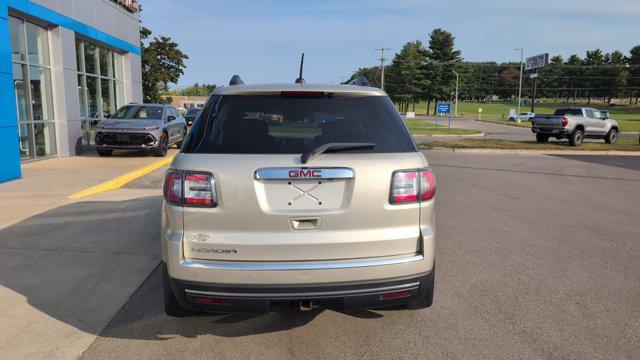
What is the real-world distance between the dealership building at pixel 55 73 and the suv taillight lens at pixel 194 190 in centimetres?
848

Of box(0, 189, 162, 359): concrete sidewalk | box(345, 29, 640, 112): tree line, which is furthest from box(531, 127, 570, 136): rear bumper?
box(345, 29, 640, 112): tree line

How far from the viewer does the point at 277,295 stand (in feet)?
9.39

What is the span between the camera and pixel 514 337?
343 centimetres

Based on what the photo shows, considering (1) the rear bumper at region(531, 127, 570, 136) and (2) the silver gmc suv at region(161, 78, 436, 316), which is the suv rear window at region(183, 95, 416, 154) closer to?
(2) the silver gmc suv at region(161, 78, 436, 316)

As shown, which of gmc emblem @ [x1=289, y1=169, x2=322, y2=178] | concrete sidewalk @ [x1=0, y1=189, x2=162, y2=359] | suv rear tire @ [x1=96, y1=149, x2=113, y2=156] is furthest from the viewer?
suv rear tire @ [x1=96, y1=149, x2=113, y2=156]

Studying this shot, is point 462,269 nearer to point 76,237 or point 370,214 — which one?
point 370,214

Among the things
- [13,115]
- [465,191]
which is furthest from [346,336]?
[13,115]

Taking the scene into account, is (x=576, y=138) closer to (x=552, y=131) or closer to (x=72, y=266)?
(x=552, y=131)

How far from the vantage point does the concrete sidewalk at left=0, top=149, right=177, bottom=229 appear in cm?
737

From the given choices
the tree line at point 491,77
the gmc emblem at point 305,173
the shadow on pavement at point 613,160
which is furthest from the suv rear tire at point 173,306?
the tree line at point 491,77

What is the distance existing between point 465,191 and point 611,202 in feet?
8.20

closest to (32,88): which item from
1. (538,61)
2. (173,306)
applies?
(173,306)

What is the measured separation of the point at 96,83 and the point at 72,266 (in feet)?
45.2

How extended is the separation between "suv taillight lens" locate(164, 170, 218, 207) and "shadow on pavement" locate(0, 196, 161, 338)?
1.38 meters
